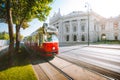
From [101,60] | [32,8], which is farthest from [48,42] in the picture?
[101,60]

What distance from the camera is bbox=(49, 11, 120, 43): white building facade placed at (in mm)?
45025

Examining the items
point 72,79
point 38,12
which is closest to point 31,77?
point 72,79

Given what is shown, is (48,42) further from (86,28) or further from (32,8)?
(86,28)

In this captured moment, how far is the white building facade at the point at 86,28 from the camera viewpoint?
4503 cm

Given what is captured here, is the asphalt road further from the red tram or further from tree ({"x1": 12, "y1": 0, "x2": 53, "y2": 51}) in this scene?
tree ({"x1": 12, "y1": 0, "x2": 53, "y2": 51})

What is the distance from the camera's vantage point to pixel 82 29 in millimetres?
52781

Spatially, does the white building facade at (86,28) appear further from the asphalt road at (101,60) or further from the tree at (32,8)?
the tree at (32,8)

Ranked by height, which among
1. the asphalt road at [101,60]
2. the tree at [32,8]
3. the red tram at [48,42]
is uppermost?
the tree at [32,8]

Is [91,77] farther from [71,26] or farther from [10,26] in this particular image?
[71,26]

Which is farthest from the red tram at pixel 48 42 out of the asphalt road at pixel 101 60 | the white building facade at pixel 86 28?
the white building facade at pixel 86 28

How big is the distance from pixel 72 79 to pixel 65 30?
54.8 m

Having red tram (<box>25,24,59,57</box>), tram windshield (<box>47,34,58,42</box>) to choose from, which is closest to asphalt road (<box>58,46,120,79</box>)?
red tram (<box>25,24,59,57</box>)

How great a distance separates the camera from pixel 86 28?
51.1 meters

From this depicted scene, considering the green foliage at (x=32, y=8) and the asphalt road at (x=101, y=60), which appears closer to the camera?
the asphalt road at (x=101, y=60)
